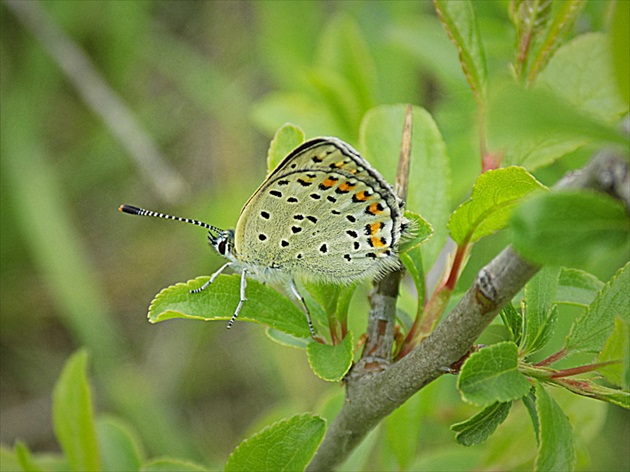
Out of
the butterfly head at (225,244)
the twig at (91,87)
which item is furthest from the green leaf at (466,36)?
the twig at (91,87)

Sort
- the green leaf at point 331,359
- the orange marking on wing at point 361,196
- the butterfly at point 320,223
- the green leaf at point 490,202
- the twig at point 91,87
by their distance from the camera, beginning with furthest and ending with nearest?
the twig at point 91,87
the orange marking on wing at point 361,196
the butterfly at point 320,223
the green leaf at point 331,359
the green leaf at point 490,202

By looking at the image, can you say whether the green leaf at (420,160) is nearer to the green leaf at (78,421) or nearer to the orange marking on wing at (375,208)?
the orange marking on wing at (375,208)

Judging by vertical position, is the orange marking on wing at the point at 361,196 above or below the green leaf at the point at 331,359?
above

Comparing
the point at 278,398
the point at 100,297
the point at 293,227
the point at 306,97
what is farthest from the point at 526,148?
the point at 100,297

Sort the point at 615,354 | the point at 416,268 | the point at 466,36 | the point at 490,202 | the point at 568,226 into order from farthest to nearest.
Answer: the point at 416,268 < the point at 466,36 < the point at 490,202 < the point at 615,354 < the point at 568,226

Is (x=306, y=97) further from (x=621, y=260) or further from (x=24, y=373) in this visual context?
(x=24, y=373)

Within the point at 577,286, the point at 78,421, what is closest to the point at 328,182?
the point at 577,286

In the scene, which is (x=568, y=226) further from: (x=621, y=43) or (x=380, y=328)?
(x=380, y=328)
